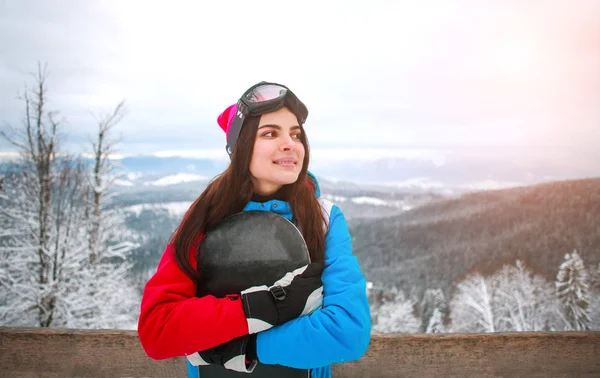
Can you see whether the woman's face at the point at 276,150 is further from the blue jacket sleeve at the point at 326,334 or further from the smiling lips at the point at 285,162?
the blue jacket sleeve at the point at 326,334

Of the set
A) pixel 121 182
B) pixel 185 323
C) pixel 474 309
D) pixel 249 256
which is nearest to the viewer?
pixel 185 323

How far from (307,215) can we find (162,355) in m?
0.68

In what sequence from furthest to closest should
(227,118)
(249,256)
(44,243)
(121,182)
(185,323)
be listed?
(121,182) → (44,243) → (227,118) → (249,256) → (185,323)

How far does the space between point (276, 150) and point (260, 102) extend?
195mm

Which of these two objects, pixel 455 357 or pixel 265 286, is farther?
pixel 455 357

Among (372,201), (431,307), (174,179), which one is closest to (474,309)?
(431,307)

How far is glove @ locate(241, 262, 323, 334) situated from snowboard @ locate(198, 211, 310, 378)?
0.06 metres

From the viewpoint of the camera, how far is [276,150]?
1.25 metres

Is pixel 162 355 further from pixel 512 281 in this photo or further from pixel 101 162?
pixel 512 281

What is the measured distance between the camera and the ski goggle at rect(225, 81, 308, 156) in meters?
1.26

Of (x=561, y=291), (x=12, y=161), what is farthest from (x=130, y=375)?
(x=561, y=291)

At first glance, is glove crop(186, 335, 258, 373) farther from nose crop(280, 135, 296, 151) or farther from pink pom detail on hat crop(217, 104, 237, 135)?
pink pom detail on hat crop(217, 104, 237, 135)

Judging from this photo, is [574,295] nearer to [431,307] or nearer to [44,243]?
[431,307]

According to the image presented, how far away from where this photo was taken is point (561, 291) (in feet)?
74.6
